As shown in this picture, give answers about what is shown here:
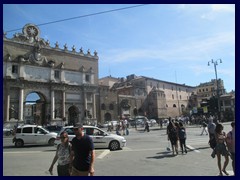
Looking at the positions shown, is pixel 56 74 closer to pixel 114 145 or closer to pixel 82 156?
pixel 114 145

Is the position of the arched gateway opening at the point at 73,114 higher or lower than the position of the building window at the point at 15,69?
lower

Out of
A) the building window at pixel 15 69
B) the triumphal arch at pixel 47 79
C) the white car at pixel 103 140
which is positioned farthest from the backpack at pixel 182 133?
the building window at pixel 15 69

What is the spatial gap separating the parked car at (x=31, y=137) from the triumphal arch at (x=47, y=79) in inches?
905

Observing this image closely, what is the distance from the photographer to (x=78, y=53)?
53469mm

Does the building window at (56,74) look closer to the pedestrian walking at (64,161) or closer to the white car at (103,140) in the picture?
the white car at (103,140)

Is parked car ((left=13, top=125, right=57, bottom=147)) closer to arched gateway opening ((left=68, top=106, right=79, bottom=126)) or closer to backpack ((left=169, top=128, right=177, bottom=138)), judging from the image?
backpack ((left=169, top=128, right=177, bottom=138))

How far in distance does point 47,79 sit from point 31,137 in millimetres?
29474

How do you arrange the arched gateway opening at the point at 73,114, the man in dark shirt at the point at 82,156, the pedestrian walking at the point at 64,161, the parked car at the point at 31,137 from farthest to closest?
the arched gateway opening at the point at 73,114 < the parked car at the point at 31,137 < the pedestrian walking at the point at 64,161 < the man in dark shirt at the point at 82,156

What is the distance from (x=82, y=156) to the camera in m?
5.42

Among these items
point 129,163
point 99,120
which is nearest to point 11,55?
point 99,120

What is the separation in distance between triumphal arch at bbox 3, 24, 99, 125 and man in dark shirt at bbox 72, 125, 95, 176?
37.9 metres

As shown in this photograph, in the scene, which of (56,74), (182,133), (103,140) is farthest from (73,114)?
(182,133)

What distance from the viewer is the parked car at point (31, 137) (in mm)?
18641
